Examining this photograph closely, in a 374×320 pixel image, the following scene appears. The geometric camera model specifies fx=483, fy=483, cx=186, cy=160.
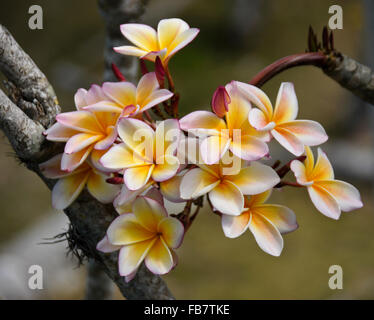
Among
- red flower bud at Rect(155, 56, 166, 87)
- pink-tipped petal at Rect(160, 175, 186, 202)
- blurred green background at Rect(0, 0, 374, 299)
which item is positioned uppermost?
red flower bud at Rect(155, 56, 166, 87)

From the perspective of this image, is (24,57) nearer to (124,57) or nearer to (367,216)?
(124,57)

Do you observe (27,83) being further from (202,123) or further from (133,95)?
(202,123)

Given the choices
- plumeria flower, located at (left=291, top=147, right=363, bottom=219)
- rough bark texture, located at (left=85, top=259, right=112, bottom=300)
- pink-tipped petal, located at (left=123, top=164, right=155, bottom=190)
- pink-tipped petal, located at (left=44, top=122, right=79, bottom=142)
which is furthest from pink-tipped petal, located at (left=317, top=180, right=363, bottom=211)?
rough bark texture, located at (left=85, top=259, right=112, bottom=300)

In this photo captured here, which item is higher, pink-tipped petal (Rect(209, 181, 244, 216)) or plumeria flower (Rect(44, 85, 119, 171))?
plumeria flower (Rect(44, 85, 119, 171))

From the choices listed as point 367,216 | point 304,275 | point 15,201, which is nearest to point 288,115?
point 304,275

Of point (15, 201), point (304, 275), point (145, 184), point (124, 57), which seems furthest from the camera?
point (15, 201)

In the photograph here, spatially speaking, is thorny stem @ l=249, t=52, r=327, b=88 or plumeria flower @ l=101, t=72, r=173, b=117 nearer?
plumeria flower @ l=101, t=72, r=173, b=117

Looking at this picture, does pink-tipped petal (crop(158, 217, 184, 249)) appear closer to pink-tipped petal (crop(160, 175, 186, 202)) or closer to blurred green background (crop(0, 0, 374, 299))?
pink-tipped petal (crop(160, 175, 186, 202))

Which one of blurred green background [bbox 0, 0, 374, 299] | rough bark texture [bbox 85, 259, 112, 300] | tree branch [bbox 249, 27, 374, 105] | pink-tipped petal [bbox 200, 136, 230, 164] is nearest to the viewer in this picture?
pink-tipped petal [bbox 200, 136, 230, 164]

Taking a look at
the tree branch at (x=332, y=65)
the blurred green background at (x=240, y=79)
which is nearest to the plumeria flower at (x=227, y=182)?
the tree branch at (x=332, y=65)
